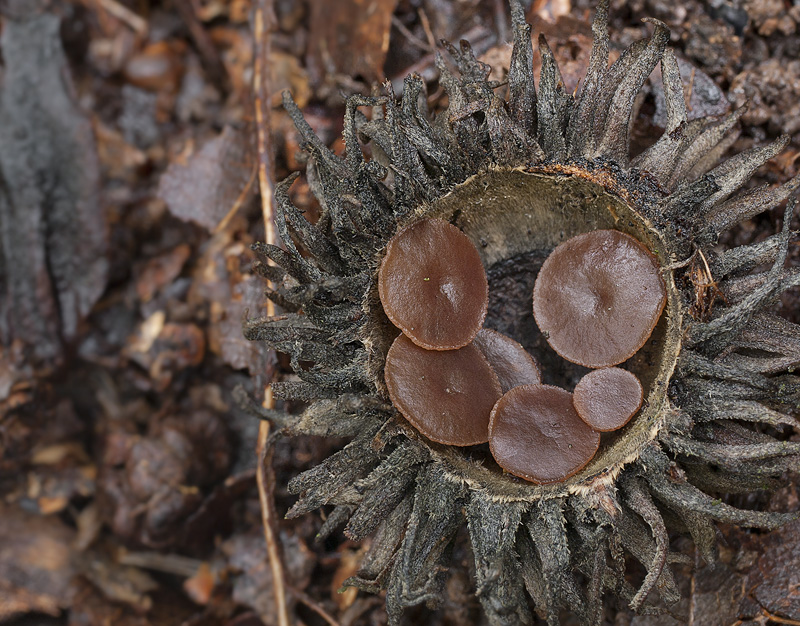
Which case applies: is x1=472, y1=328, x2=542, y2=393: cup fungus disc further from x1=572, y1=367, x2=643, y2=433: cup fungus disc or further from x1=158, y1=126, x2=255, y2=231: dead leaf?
x1=158, y1=126, x2=255, y2=231: dead leaf

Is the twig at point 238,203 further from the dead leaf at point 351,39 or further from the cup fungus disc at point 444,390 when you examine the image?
the cup fungus disc at point 444,390

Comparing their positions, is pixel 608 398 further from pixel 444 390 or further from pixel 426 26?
pixel 426 26

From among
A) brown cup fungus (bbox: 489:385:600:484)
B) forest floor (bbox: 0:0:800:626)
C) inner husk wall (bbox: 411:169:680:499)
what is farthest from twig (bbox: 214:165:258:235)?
brown cup fungus (bbox: 489:385:600:484)

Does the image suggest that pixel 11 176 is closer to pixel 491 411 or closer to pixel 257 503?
A: pixel 257 503

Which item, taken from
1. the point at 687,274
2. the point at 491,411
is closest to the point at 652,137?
the point at 687,274

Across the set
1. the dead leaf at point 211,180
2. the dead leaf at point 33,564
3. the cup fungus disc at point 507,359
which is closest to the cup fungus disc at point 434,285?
the cup fungus disc at point 507,359
